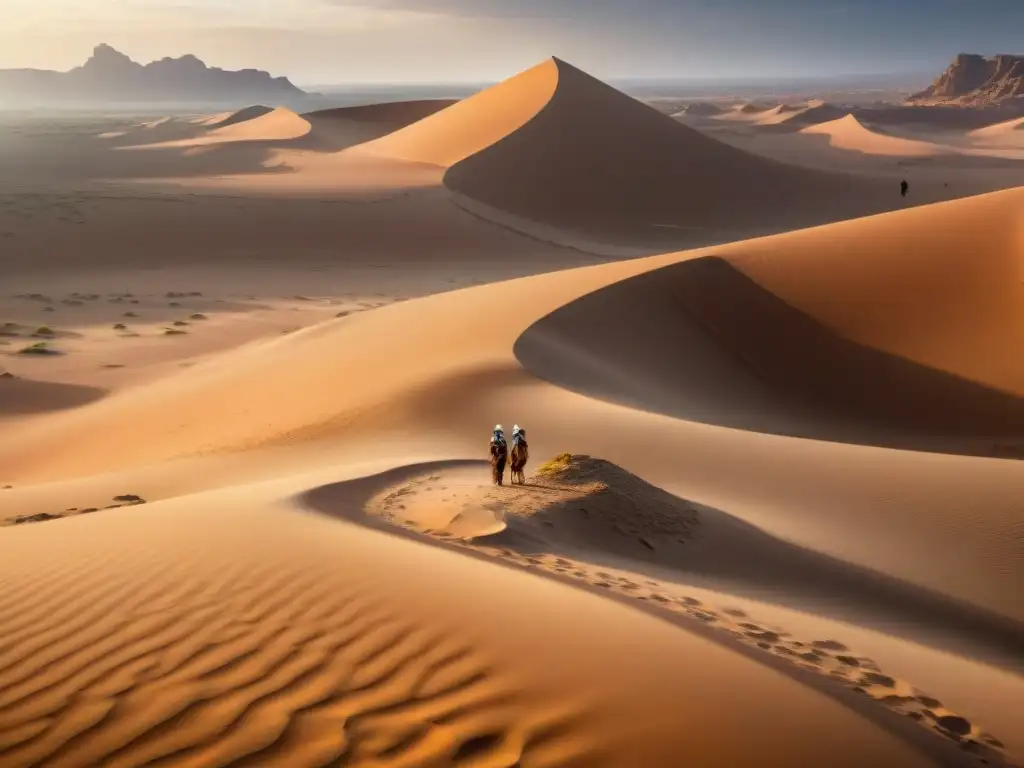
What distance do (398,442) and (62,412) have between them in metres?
7.79

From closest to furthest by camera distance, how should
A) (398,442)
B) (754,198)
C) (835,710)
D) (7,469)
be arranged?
(835,710) → (398,442) → (7,469) → (754,198)

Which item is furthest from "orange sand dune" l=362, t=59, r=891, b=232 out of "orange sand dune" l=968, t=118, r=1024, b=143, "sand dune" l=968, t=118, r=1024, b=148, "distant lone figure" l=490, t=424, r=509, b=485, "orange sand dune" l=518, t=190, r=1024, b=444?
"orange sand dune" l=968, t=118, r=1024, b=143

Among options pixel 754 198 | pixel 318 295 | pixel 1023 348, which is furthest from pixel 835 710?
pixel 754 198

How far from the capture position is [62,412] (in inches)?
623

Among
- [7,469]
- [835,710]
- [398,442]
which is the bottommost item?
[7,469]

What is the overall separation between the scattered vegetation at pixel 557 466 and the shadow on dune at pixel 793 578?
0.77 m

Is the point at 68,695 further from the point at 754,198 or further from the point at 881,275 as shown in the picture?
the point at 754,198

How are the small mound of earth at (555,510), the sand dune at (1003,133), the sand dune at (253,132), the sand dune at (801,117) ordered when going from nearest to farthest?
the small mound of earth at (555,510), the sand dune at (253,132), the sand dune at (1003,133), the sand dune at (801,117)

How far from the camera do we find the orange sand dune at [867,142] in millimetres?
75062

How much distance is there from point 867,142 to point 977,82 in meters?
85.6

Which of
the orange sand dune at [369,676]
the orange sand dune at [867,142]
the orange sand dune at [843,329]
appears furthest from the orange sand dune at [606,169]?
the orange sand dune at [369,676]

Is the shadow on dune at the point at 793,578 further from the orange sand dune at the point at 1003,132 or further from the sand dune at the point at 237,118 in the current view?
the orange sand dune at the point at 1003,132

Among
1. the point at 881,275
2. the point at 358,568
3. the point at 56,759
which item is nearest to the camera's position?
the point at 56,759

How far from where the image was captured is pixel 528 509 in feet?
23.1
